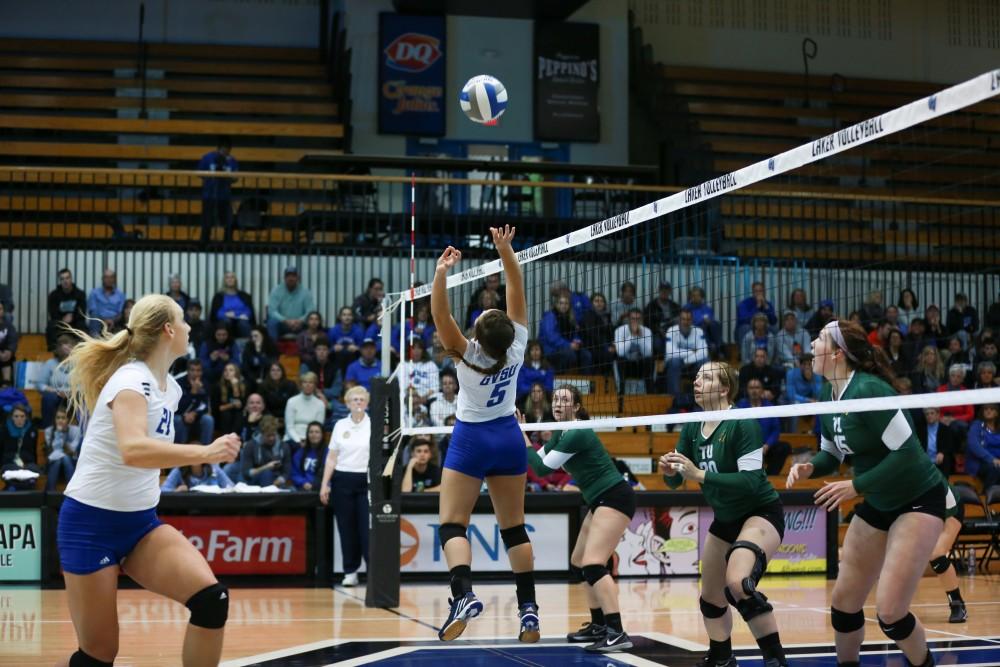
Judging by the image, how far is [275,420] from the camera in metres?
13.8

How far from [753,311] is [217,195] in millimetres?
7885

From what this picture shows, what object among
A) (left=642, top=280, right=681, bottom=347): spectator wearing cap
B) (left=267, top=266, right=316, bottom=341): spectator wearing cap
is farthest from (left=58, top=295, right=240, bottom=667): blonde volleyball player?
(left=267, top=266, right=316, bottom=341): spectator wearing cap

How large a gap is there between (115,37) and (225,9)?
6.69ft

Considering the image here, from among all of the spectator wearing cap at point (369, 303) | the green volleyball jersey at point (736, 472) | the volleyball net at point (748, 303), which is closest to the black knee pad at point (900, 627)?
the green volleyball jersey at point (736, 472)

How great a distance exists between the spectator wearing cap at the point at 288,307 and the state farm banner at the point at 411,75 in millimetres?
5875

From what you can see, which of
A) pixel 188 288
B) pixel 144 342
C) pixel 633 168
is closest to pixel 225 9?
pixel 188 288

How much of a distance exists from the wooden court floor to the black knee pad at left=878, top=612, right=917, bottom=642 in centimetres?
180

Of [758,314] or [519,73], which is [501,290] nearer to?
[758,314]

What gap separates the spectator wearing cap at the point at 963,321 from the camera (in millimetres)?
Answer: 16688

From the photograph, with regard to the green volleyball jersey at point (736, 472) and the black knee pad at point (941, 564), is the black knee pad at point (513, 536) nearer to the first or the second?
the green volleyball jersey at point (736, 472)

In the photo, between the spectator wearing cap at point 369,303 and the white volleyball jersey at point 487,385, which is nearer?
the white volleyball jersey at point 487,385

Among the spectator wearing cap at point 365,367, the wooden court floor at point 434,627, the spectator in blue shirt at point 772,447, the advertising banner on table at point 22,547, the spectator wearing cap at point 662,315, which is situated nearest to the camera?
the wooden court floor at point 434,627

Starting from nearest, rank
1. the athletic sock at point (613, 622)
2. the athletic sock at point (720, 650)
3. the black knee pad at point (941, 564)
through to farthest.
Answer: the athletic sock at point (720, 650), the athletic sock at point (613, 622), the black knee pad at point (941, 564)

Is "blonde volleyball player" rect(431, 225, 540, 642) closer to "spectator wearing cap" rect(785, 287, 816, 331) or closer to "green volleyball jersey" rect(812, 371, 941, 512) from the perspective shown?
"green volleyball jersey" rect(812, 371, 941, 512)
